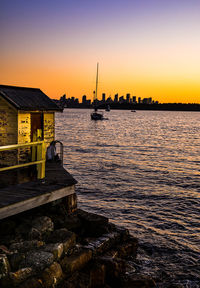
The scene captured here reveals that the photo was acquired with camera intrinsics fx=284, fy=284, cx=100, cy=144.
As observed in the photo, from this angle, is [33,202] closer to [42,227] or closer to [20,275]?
[42,227]

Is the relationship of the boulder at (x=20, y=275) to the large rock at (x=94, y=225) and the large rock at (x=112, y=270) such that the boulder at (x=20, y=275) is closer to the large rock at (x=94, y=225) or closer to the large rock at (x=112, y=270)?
the large rock at (x=112, y=270)

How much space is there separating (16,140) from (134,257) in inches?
348

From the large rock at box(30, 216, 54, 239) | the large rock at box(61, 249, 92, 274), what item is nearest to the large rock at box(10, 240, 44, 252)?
the large rock at box(30, 216, 54, 239)

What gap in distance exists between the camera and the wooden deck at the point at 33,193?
28.8 feet

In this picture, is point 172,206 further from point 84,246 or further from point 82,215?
point 84,246

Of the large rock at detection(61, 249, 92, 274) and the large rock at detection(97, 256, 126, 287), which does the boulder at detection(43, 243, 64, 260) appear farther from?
the large rock at detection(97, 256, 126, 287)

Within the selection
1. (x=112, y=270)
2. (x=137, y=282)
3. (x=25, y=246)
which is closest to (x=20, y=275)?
(x=25, y=246)

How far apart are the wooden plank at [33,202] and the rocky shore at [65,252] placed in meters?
0.58

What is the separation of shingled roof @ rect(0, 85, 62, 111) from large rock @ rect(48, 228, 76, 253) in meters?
8.39

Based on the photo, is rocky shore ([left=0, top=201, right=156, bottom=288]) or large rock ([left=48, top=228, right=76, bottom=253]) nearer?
rocky shore ([left=0, top=201, right=156, bottom=288])

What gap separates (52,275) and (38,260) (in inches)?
19.7

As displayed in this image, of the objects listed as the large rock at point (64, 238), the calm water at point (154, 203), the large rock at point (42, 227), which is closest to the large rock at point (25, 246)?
the large rock at point (64, 238)

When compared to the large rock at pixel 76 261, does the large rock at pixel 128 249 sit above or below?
below

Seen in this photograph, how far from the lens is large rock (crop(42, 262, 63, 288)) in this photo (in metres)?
6.87
